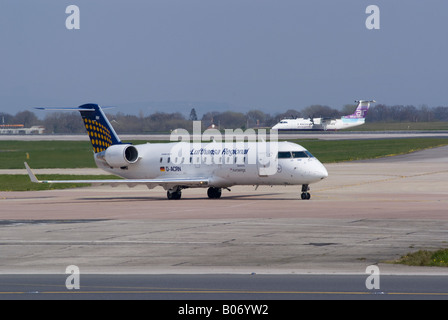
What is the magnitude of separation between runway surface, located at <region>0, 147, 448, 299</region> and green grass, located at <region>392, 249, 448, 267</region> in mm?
457

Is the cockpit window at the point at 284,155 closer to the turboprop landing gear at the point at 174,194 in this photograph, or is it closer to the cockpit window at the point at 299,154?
the cockpit window at the point at 299,154

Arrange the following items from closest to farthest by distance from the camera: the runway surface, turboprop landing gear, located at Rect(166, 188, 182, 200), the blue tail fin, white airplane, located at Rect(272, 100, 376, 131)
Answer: the runway surface → turboprop landing gear, located at Rect(166, 188, 182, 200) → the blue tail fin → white airplane, located at Rect(272, 100, 376, 131)

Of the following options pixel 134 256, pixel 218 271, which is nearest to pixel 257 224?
pixel 134 256

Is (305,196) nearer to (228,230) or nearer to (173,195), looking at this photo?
(173,195)

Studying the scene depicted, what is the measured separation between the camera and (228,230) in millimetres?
29125

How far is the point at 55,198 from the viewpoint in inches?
1865

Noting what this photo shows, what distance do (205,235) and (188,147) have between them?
18090 mm

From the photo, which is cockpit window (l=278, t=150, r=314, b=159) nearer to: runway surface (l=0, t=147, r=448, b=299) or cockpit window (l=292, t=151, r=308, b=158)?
cockpit window (l=292, t=151, r=308, b=158)

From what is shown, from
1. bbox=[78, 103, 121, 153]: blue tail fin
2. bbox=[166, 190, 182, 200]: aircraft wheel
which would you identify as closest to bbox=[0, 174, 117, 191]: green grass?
bbox=[78, 103, 121, 153]: blue tail fin

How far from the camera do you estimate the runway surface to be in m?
21.2

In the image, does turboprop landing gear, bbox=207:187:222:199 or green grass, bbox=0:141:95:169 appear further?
green grass, bbox=0:141:95:169

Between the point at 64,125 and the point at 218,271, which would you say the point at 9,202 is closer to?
the point at 218,271

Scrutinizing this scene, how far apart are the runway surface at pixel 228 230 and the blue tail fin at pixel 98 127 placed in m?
3.28

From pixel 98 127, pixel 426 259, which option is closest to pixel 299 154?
pixel 98 127
